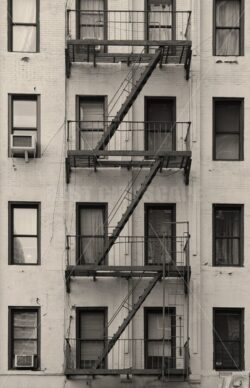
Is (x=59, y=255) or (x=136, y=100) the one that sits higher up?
(x=136, y=100)

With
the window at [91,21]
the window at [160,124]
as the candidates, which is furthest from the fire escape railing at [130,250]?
the window at [91,21]

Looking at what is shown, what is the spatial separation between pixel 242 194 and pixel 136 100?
4145 millimetres

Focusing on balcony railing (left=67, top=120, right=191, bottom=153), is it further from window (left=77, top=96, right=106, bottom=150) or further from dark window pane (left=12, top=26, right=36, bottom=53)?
dark window pane (left=12, top=26, right=36, bottom=53)

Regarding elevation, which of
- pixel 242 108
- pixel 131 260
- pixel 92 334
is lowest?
pixel 92 334

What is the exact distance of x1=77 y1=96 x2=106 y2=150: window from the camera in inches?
1321

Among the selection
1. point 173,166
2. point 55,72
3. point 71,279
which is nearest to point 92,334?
point 71,279

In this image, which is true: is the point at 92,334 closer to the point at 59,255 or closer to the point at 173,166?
the point at 59,255

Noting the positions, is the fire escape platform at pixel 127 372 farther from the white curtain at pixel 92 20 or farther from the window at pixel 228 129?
the white curtain at pixel 92 20

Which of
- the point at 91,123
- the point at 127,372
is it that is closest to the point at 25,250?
the point at 91,123

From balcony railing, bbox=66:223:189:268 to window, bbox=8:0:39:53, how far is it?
5843 millimetres

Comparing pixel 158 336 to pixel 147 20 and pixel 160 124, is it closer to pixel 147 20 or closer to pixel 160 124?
pixel 160 124

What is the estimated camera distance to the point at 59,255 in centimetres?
3297

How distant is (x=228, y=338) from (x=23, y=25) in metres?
11.0

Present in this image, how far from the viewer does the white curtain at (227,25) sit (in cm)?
3419
